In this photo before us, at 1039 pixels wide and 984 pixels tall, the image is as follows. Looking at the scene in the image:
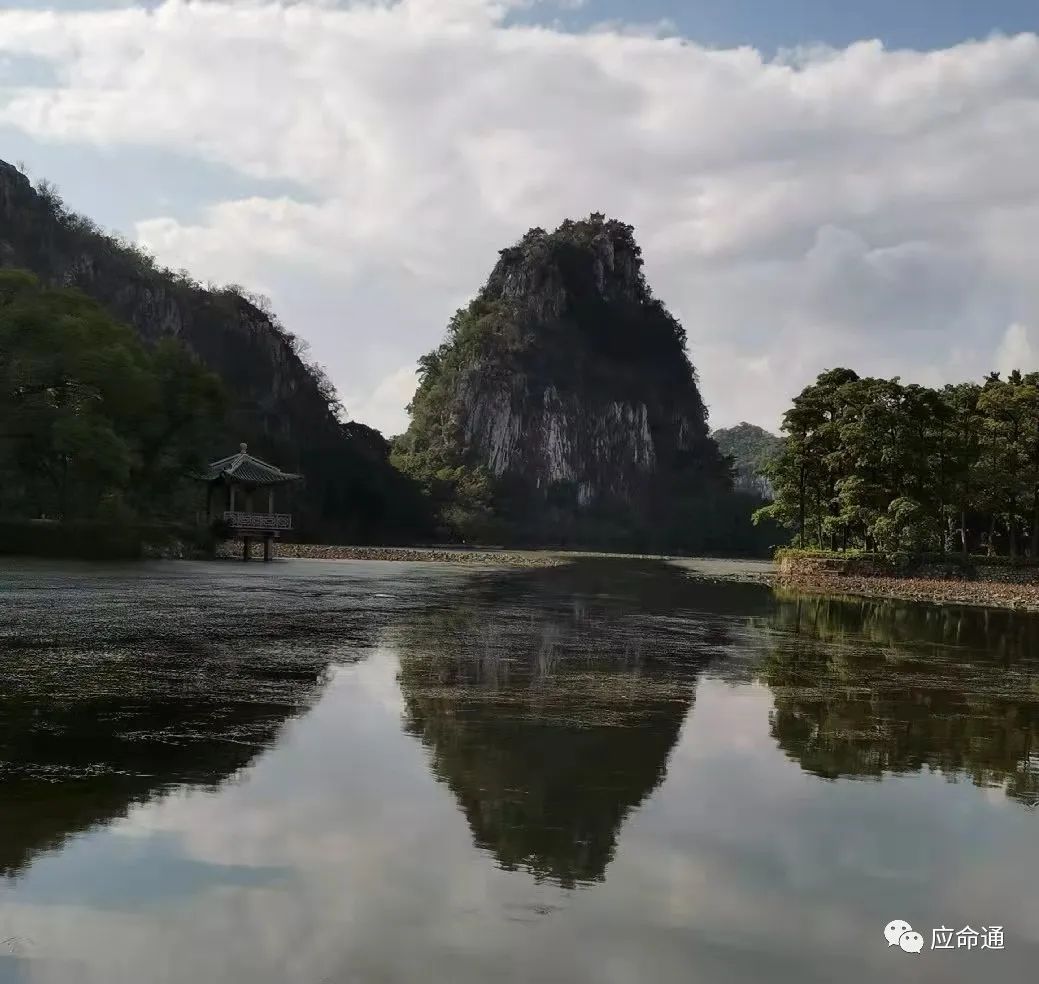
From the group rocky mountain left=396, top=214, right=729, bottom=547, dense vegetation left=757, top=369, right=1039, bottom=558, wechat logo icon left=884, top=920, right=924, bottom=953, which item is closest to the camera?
wechat logo icon left=884, top=920, right=924, bottom=953

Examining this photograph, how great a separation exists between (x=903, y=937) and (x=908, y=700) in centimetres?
908

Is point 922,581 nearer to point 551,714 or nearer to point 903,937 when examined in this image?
point 551,714

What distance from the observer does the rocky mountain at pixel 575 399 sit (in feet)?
536

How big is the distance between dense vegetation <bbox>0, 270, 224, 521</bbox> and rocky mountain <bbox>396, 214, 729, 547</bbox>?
97.2m

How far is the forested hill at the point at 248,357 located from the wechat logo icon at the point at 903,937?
81.9m

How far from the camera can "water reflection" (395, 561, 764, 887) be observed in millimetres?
7598

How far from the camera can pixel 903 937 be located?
584cm

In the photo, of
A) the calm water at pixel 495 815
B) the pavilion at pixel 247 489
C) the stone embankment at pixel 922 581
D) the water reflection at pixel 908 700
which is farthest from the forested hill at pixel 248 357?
the calm water at pixel 495 815

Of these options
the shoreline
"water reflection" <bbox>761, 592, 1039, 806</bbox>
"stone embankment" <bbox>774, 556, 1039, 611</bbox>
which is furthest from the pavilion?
"water reflection" <bbox>761, 592, 1039, 806</bbox>

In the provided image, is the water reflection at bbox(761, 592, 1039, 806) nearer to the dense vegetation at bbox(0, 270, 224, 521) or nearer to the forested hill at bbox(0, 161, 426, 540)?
the dense vegetation at bbox(0, 270, 224, 521)

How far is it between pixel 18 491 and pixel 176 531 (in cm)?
781

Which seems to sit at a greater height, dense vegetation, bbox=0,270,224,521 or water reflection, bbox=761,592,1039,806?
dense vegetation, bbox=0,270,224,521

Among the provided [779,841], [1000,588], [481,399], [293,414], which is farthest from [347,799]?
[481,399]

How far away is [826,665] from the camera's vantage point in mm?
18516
